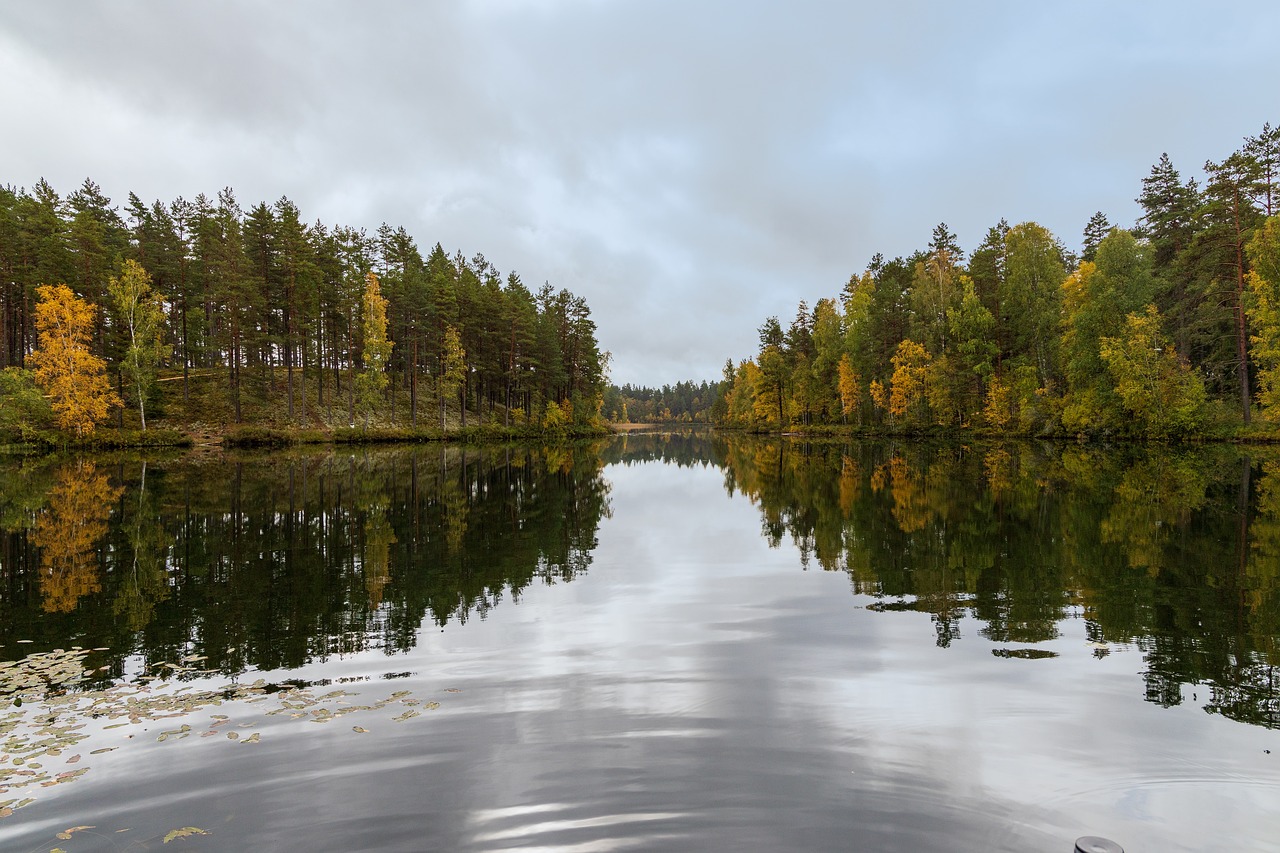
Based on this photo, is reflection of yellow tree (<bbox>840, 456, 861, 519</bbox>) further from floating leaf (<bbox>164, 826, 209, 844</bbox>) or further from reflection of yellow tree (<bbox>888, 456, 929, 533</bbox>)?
floating leaf (<bbox>164, 826, 209, 844</bbox>)

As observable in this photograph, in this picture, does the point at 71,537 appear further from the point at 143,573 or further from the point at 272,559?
the point at 272,559

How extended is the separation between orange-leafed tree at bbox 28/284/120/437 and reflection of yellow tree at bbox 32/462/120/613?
25639 mm

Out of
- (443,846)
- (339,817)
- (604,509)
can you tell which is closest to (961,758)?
(443,846)

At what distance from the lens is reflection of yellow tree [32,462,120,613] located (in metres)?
11.3

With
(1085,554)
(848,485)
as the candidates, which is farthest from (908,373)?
(1085,554)

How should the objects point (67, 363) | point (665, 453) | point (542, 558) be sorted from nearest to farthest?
1. point (542, 558)
2. point (67, 363)
3. point (665, 453)

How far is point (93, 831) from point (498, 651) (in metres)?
4.49

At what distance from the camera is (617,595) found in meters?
11.6

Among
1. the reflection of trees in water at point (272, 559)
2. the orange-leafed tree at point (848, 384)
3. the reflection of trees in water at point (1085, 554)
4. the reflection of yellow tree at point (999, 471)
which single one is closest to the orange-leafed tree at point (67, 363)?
the reflection of trees in water at point (272, 559)

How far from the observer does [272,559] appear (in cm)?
1389

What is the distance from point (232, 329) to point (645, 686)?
209ft

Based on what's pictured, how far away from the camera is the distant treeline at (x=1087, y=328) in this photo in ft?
151

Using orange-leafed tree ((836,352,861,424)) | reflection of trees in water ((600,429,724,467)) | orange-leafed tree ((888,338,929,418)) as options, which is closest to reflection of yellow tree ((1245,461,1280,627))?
reflection of trees in water ((600,429,724,467))

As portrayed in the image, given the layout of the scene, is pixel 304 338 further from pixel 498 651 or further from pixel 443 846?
pixel 443 846
